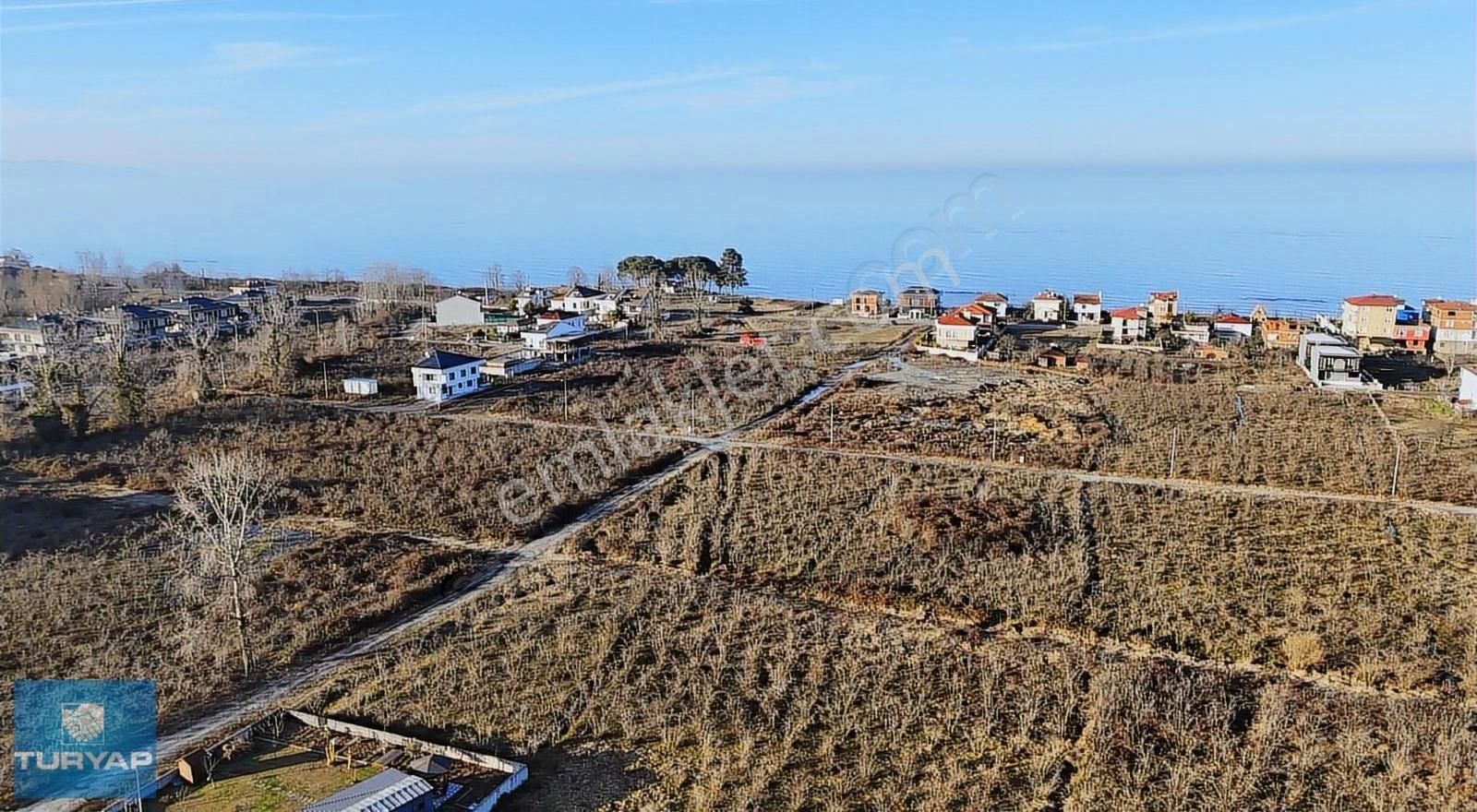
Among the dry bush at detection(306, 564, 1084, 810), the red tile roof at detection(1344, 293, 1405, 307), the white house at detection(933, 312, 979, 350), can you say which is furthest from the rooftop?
the red tile roof at detection(1344, 293, 1405, 307)

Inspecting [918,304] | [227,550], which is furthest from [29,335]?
[918,304]

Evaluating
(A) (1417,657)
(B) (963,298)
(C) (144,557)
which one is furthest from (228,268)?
(A) (1417,657)

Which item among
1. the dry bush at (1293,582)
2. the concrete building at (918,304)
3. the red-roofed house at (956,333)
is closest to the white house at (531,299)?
the concrete building at (918,304)

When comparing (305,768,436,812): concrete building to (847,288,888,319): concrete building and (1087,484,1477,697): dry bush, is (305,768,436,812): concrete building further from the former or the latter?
(847,288,888,319): concrete building

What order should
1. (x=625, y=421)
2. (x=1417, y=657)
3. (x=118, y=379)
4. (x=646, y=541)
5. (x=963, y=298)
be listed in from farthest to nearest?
(x=963, y=298) < (x=625, y=421) < (x=118, y=379) < (x=646, y=541) < (x=1417, y=657)

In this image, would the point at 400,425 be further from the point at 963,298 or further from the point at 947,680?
the point at 963,298

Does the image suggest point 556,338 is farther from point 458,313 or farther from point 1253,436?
point 1253,436
